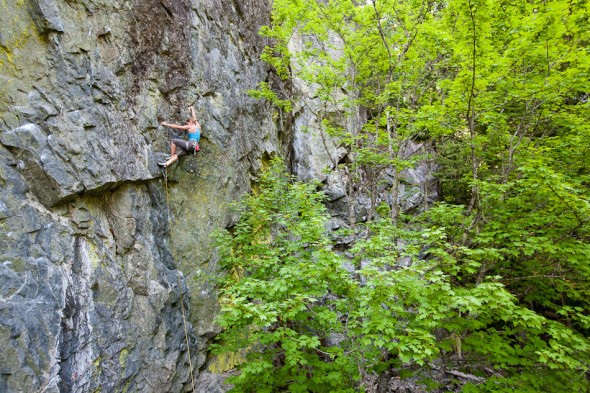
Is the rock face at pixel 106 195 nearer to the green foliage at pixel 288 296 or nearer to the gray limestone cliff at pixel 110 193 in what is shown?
the gray limestone cliff at pixel 110 193

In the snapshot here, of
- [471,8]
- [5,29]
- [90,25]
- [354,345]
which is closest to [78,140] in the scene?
[5,29]

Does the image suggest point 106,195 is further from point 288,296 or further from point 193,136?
point 288,296

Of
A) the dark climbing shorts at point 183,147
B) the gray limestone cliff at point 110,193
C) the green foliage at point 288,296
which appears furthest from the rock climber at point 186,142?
the green foliage at point 288,296

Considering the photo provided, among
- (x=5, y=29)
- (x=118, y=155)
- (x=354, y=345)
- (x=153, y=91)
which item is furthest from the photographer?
(x=153, y=91)

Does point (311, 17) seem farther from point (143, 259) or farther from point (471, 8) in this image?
point (143, 259)

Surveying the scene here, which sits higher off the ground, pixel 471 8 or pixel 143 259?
pixel 471 8

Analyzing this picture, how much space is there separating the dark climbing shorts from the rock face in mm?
295

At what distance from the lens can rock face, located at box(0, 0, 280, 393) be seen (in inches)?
171

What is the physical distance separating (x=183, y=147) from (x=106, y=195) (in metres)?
1.77

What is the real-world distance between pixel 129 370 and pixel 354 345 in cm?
369

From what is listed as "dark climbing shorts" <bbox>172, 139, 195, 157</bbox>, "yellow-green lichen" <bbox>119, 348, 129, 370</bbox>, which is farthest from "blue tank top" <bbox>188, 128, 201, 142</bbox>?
"yellow-green lichen" <bbox>119, 348, 129, 370</bbox>

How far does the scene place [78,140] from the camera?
5043 mm

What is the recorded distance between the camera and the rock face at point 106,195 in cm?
434

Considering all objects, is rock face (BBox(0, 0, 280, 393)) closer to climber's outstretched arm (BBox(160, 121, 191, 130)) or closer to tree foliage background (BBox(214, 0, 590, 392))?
climber's outstretched arm (BBox(160, 121, 191, 130))
